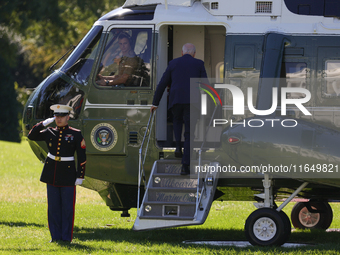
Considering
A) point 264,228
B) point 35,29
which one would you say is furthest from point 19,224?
point 35,29

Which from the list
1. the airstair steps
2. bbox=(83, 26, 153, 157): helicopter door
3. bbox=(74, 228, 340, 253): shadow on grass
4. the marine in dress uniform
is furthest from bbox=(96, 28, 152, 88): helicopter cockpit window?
bbox=(74, 228, 340, 253): shadow on grass

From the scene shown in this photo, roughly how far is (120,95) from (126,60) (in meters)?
0.55

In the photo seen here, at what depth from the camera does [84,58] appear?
8.65 m

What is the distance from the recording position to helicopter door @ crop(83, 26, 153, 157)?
27.3 feet

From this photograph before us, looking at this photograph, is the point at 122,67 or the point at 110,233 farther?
the point at 110,233

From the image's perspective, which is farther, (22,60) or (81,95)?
(22,60)

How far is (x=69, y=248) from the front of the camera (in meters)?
7.10

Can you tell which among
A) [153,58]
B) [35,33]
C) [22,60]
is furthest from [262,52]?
[22,60]

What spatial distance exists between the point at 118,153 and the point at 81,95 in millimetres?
1044

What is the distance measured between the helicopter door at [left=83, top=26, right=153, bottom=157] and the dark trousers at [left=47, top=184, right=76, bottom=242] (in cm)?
103

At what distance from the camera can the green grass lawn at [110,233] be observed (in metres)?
7.20

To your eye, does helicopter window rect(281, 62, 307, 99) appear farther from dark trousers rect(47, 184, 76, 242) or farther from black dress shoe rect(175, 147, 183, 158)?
dark trousers rect(47, 184, 76, 242)

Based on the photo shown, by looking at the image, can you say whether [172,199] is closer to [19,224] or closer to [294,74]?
[294,74]

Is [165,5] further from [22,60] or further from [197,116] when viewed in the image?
[22,60]
